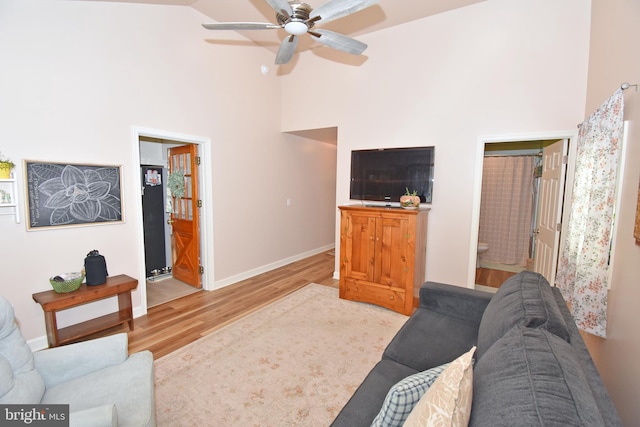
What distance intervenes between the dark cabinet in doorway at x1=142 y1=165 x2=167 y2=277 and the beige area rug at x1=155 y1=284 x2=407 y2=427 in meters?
2.25

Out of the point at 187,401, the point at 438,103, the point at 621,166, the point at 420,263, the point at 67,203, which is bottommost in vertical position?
the point at 187,401

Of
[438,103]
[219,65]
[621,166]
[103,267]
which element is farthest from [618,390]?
[219,65]

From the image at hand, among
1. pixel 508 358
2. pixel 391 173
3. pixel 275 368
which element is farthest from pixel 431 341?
pixel 391 173

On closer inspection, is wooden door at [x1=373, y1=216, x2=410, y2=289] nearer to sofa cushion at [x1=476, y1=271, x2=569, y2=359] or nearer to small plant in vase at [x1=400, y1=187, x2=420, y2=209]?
small plant in vase at [x1=400, y1=187, x2=420, y2=209]

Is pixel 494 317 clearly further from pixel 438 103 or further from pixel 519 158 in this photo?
pixel 519 158

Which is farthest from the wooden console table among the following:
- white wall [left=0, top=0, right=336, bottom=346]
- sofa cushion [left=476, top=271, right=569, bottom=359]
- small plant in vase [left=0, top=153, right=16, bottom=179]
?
sofa cushion [left=476, top=271, right=569, bottom=359]

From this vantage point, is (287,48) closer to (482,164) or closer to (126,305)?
(482,164)

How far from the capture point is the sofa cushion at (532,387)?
68 centimetres

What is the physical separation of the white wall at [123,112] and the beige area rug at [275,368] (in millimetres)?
1387

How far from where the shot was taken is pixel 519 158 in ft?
16.7

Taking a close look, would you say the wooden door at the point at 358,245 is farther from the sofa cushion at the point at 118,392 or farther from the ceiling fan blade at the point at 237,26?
the sofa cushion at the point at 118,392

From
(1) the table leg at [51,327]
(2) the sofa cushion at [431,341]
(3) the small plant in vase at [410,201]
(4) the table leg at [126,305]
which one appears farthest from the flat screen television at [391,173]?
(1) the table leg at [51,327]

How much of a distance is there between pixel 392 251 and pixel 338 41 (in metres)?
2.25

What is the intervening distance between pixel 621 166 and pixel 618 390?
142cm
